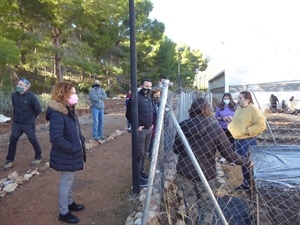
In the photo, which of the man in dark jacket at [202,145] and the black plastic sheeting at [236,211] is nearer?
the man in dark jacket at [202,145]

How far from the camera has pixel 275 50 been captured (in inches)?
982

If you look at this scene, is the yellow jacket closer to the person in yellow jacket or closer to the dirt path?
the person in yellow jacket

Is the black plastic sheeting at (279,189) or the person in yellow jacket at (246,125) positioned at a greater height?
the person in yellow jacket at (246,125)

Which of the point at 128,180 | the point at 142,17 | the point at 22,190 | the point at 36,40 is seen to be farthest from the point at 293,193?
the point at 142,17

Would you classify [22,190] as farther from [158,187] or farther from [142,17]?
[142,17]

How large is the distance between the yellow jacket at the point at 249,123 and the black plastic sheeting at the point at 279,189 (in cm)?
158

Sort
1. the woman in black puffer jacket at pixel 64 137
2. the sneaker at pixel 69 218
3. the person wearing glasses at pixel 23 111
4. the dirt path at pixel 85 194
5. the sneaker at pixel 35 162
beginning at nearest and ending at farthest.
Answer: the woman in black puffer jacket at pixel 64 137 < the sneaker at pixel 69 218 < the dirt path at pixel 85 194 < the person wearing glasses at pixel 23 111 < the sneaker at pixel 35 162

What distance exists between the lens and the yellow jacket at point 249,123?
462cm

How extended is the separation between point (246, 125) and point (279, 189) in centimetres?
211

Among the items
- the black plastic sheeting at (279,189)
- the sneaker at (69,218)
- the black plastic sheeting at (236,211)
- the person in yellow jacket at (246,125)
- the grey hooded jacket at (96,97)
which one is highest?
the grey hooded jacket at (96,97)

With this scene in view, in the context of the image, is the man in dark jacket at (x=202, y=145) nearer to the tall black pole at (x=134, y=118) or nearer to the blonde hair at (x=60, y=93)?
the tall black pole at (x=134, y=118)

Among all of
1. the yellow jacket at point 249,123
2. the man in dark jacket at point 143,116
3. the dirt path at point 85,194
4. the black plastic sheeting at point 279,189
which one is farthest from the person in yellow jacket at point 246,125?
the dirt path at point 85,194

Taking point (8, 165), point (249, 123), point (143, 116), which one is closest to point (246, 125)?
point (249, 123)

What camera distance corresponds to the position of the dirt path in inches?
144
